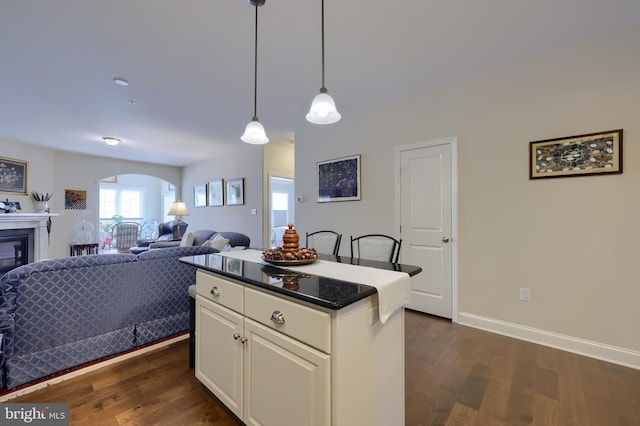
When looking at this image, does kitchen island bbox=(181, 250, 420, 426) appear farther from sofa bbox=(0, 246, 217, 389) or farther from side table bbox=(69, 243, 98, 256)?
side table bbox=(69, 243, 98, 256)

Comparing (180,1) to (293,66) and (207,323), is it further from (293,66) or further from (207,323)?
(207,323)

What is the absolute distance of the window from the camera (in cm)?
866

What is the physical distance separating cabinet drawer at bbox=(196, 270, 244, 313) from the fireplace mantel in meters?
5.29

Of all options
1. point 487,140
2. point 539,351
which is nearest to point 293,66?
point 487,140

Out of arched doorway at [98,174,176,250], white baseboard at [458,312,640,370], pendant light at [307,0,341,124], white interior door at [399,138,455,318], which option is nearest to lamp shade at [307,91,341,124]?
pendant light at [307,0,341,124]

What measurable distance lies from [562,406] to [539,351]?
76 cm

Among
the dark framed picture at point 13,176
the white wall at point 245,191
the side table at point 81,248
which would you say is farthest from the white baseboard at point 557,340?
the dark framed picture at point 13,176

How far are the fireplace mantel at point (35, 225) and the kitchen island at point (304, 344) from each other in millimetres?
5442

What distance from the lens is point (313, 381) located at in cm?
105

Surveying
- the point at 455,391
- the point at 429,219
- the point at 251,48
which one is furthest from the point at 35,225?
the point at 455,391

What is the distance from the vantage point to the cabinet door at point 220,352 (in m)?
1.42

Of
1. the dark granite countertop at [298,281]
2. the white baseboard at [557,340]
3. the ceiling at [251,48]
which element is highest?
the ceiling at [251,48]

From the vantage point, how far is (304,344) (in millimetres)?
1090

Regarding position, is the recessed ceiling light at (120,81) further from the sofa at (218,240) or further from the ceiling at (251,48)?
the sofa at (218,240)
